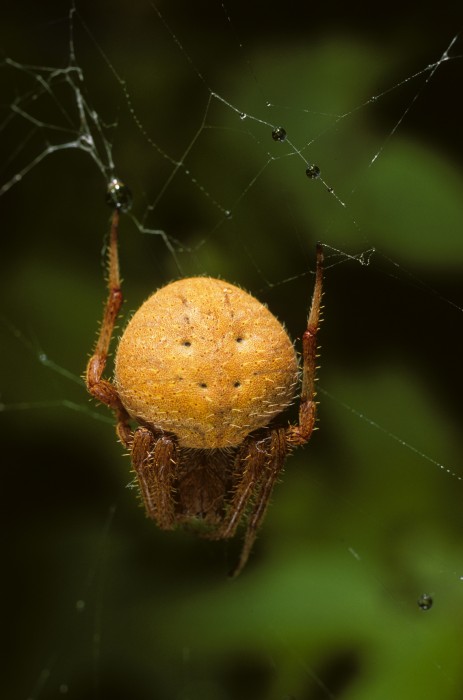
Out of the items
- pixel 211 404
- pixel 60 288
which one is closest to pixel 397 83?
pixel 211 404

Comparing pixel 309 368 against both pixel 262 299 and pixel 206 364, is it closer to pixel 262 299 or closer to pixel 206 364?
pixel 206 364

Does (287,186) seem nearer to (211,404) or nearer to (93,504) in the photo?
(211,404)

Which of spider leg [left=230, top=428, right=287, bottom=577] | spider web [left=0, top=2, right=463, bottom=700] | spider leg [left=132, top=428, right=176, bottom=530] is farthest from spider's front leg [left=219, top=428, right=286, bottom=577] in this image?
spider web [left=0, top=2, right=463, bottom=700]

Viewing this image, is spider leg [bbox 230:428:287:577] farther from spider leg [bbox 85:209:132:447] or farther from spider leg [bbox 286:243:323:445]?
spider leg [bbox 85:209:132:447]

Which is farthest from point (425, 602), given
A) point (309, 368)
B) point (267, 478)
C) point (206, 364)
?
point (206, 364)

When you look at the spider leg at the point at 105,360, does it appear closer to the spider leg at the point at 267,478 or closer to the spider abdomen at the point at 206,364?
the spider abdomen at the point at 206,364
